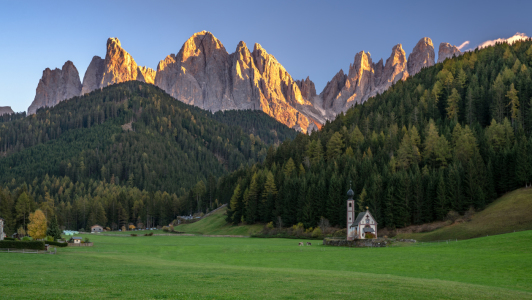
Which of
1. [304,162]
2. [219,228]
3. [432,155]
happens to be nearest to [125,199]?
[219,228]

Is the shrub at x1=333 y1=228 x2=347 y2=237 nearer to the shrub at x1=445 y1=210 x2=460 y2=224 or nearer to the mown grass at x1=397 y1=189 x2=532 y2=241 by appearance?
the mown grass at x1=397 y1=189 x2=532 y2=241

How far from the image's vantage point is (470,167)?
286 ft

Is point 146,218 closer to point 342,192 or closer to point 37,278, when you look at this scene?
point 342,192

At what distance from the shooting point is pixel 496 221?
232 ft

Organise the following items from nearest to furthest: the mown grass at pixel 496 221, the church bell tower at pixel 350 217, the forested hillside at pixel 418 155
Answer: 1. the mown grass at pixel 496 221
2. the church bell tower at pixel 350 217
3. the forested hillside at pixel 418 155

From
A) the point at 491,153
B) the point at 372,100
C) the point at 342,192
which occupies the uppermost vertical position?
the point at 372,100

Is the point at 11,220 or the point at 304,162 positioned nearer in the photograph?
the point at 11,220

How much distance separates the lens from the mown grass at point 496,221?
67.4 m

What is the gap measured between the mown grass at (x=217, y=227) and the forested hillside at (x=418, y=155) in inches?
134

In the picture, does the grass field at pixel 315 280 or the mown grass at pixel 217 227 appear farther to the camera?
the mown grass at pixel 217 227

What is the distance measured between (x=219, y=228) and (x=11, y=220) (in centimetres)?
5337

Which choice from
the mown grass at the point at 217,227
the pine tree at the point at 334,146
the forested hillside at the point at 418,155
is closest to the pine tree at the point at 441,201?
the forested hillside at the point at 418,155

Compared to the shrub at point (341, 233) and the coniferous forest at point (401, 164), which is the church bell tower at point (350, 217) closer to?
the shrub at point (341, 233)

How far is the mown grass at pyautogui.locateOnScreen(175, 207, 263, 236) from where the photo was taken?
113 m
